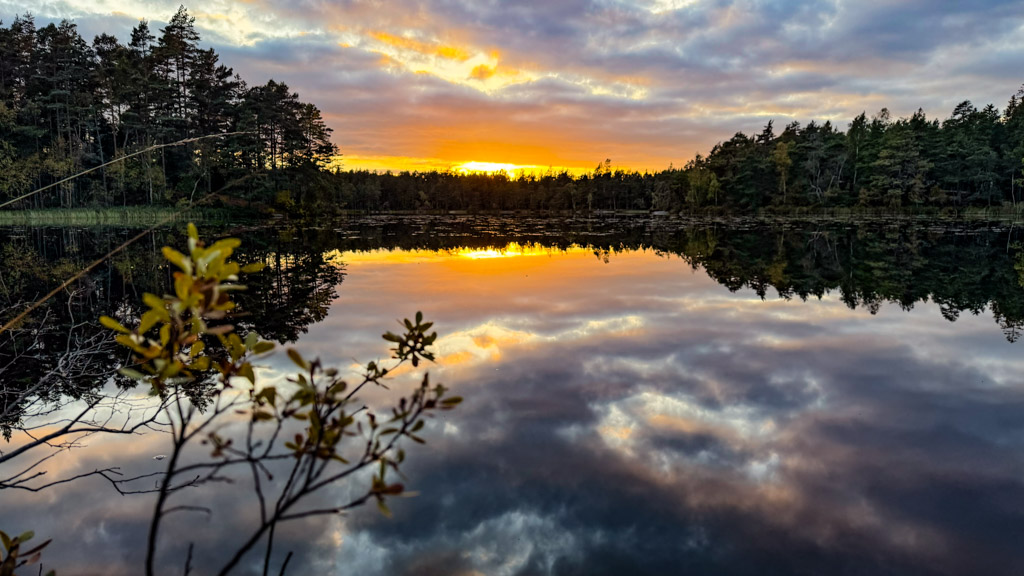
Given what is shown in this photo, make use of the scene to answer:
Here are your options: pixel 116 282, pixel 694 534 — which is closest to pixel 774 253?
pixel 694 534

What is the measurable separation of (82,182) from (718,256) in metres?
46.8

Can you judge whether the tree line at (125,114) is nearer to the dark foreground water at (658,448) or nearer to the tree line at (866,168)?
the tree line at (866,168)

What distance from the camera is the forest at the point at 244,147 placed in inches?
1344

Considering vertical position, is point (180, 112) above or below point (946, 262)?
above

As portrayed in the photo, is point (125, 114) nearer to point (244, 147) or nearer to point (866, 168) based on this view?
point (244, 147)

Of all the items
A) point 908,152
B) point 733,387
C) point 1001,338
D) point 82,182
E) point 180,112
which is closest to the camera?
point 733,387

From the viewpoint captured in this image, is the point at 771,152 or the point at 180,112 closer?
the point at 180,112

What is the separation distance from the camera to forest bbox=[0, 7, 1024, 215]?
34.1 metres

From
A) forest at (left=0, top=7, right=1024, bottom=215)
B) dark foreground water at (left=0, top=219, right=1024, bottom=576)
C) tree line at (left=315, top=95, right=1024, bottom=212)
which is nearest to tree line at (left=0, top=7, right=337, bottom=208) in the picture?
forest at (left=0, top=7, right=1024, bottom=215)

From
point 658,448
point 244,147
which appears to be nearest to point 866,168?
point 244,147

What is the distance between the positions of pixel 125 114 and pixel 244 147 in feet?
33.9

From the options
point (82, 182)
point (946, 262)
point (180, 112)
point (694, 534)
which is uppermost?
point (180, 112)

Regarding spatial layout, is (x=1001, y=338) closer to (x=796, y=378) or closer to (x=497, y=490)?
(x=796, y=378)

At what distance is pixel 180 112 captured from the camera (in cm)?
3572
